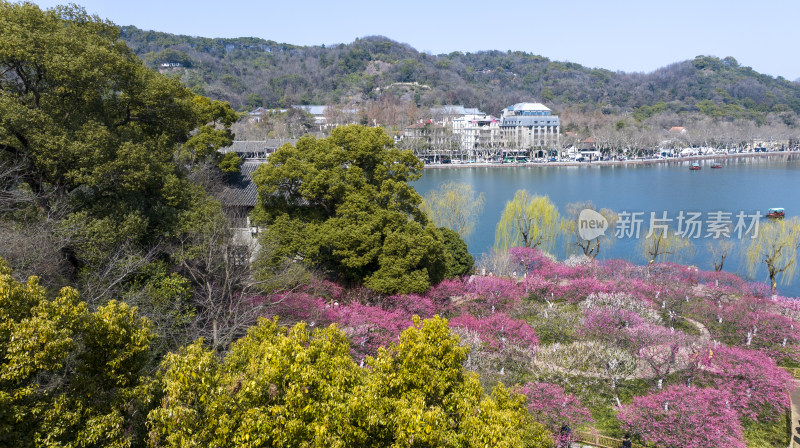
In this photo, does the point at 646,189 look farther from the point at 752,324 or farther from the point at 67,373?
the point at 67,373

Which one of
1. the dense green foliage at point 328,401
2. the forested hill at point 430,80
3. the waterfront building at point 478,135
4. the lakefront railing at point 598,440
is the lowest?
the lakefront railing at point 598,440

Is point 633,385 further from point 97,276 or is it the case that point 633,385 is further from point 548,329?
point 97,276

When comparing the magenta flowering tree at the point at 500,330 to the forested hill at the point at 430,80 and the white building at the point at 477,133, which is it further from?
the forested hill at the point at 430,80

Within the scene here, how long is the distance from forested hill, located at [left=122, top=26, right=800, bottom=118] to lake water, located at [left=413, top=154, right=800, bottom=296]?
31.9 metres

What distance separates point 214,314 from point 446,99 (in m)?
71.0

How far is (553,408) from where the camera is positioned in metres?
6.51

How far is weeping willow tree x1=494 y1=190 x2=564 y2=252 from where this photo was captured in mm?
17047

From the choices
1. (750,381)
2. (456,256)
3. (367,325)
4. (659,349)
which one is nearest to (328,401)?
(367,325)

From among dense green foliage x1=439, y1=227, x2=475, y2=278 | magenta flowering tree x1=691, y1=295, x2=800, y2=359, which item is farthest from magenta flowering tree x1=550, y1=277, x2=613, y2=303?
dense green foliage x1=439, y1=227, x2=475, y2=278

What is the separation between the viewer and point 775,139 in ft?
188

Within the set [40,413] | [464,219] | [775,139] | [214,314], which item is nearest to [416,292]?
[214,314]

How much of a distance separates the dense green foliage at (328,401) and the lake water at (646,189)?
1394 cm

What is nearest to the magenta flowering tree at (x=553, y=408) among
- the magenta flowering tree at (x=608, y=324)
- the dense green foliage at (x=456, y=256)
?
the magenta flowering tree at (x=608, y=324)

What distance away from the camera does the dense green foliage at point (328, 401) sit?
10.9 ft
